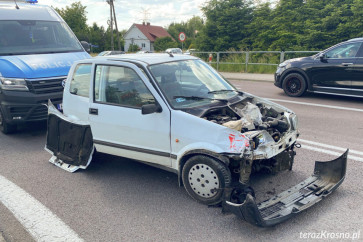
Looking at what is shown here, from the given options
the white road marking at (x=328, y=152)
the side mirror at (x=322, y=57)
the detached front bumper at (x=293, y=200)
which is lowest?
the detached front bumper at (x=293, y=200)

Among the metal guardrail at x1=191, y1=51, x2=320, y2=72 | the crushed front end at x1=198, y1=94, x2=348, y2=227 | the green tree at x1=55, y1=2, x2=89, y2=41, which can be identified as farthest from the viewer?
the green tree at x1=55, y1=2, x2=89, y2=41

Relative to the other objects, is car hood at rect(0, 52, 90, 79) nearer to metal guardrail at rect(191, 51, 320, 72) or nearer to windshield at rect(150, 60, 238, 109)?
windshield at rect(150, 60, 238, 109)

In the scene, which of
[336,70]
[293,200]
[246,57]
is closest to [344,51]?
[336,70]

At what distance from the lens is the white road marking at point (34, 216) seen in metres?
3.34

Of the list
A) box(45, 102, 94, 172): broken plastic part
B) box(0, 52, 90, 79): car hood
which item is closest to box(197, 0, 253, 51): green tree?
box(0, 52, 90, 79): car hood

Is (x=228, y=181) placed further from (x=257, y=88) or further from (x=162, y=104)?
(x=257, y=88)

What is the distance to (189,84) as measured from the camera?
4523 millimetres

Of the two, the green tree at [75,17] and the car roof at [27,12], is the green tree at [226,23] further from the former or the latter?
the green tree at [75,17]

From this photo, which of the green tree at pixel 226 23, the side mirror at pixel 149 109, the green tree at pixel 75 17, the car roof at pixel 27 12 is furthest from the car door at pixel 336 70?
the green tree at pixel 75 17

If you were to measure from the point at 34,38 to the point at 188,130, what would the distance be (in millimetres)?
5506

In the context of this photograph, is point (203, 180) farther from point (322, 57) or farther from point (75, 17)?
point (75, 17)

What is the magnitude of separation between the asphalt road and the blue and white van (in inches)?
33.5

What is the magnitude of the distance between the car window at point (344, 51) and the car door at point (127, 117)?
294 inches

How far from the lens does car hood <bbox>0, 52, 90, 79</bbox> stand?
21.4 ft
